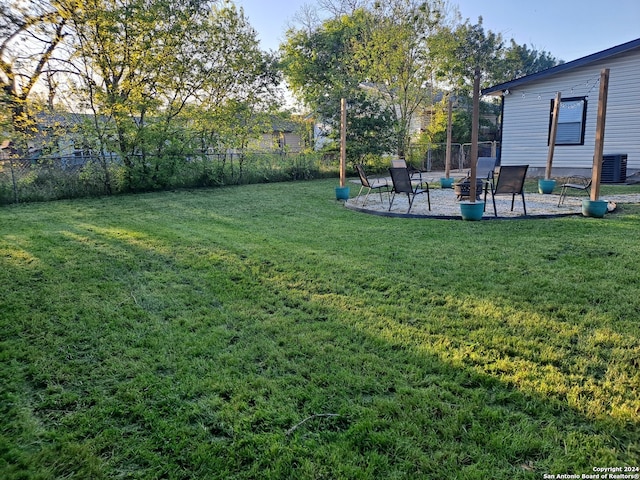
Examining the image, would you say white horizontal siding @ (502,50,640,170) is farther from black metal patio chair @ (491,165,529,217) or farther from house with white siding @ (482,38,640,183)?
black metal patio chair @ (491,165,529,217)

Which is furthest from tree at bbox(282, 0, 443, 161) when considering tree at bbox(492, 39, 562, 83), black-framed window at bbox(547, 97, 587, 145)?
tree at bbox(492, 39, 562, 83)

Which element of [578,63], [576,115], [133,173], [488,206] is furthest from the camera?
[576,115]

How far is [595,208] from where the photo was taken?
5.64 m

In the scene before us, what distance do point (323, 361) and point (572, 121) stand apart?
12.8 metres

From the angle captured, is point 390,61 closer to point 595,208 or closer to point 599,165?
point 599,165

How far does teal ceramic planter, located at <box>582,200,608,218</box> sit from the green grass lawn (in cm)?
161

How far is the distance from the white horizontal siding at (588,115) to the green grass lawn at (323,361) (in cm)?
871

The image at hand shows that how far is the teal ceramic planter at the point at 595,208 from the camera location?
5.61 meters

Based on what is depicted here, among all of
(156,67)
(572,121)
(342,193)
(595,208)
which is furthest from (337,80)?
(595,208)

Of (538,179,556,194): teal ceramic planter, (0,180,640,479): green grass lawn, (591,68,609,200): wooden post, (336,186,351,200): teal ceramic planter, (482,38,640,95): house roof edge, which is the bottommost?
(0,180,640,479): green grass lawn

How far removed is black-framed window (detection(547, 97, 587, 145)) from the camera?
1150 centimetres

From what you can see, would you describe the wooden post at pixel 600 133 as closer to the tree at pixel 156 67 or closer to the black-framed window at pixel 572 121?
the black-framed window at pixel 572 121

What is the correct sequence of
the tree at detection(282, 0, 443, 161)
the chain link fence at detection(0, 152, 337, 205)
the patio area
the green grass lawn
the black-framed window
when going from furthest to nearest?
the tree at detection(282, 0, 443, 161)
the black-framed window
the chain link fence at detection(0, 152, 337, 205)
the patio area
the green grass lawn

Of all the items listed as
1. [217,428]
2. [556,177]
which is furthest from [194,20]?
[217,428]
